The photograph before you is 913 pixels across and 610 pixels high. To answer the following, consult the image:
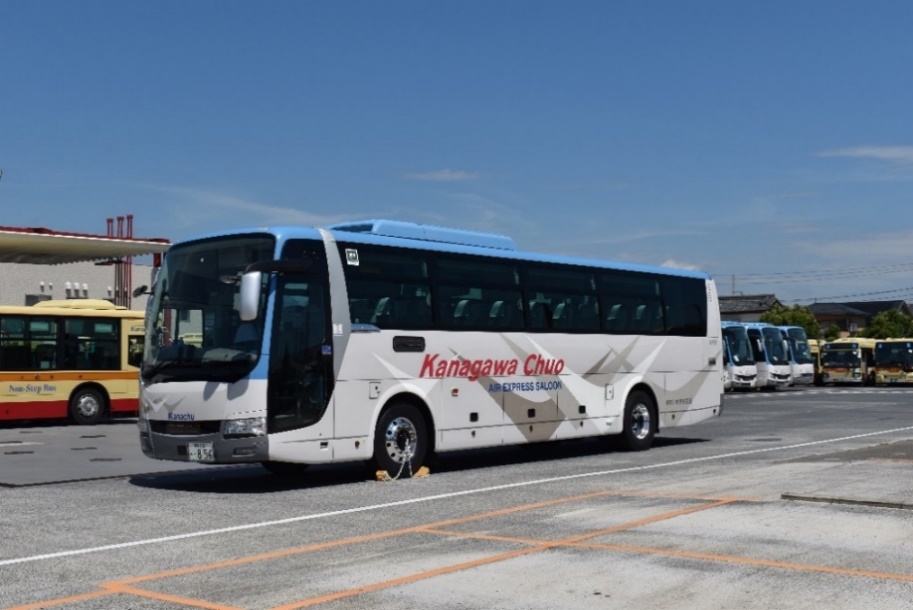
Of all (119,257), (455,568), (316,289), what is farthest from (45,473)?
(119,257)

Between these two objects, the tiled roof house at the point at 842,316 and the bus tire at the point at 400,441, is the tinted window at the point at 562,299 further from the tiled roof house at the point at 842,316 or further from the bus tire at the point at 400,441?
the tiled roof house at the point at 842,316

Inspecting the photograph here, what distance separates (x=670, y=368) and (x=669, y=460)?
3.11 metres

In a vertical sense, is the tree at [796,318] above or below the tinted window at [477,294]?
above

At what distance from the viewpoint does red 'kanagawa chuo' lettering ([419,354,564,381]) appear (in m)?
15.8

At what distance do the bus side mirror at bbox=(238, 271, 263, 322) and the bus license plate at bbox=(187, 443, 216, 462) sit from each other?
5.54 feet

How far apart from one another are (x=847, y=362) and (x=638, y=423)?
4642 cm

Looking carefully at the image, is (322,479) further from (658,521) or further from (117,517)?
(658,521)

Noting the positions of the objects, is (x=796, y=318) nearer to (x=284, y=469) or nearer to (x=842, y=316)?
(x=842, y=316)

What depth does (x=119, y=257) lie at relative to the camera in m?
46.4

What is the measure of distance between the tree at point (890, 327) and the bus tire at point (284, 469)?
106m

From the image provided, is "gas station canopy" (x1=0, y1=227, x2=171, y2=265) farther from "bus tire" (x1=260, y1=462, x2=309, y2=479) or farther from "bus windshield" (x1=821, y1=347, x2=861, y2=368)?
"bus windshield" (x1=821, y1=347, x2=861, y2=368)

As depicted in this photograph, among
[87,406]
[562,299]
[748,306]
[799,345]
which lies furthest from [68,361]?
[748,306]

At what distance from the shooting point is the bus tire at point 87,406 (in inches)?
1115

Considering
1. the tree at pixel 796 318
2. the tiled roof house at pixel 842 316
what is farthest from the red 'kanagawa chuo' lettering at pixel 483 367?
the tiled roof house at pixel 842 316
